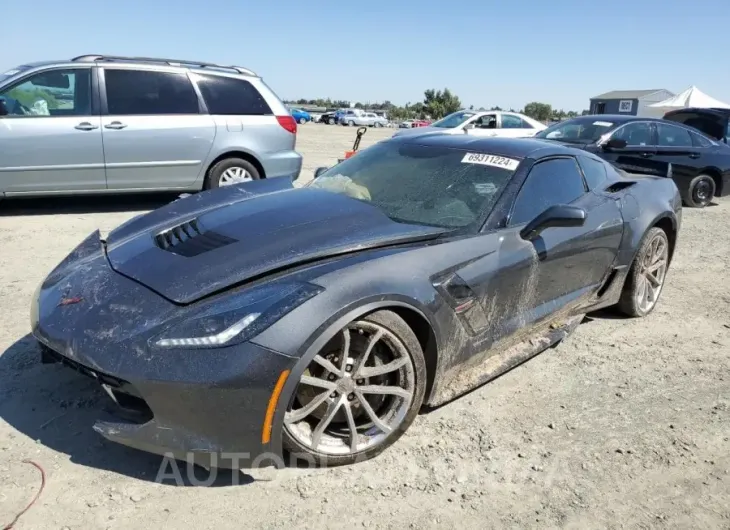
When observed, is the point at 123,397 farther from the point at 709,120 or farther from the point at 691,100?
the point at 691,100

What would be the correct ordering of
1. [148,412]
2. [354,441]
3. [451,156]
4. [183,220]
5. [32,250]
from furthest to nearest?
[32,250], [451,156], [183,220], [354,441], [148,412]

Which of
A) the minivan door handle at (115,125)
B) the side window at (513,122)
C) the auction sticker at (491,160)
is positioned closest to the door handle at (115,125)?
the minivan door handle at (115,125)

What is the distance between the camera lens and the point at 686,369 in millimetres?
3834


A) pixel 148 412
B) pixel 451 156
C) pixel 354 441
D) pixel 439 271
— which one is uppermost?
pixel 451 156

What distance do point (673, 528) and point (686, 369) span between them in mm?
1722

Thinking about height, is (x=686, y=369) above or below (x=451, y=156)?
below

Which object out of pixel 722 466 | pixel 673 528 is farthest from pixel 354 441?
pixel 722 466

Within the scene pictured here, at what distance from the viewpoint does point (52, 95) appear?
6652 millimetres

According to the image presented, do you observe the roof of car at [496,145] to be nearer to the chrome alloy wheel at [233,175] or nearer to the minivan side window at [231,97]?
the chrome alloy wheel at [233,175]

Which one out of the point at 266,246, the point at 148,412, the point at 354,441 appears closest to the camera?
the point at 148,412

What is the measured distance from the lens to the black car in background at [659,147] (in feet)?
29.8

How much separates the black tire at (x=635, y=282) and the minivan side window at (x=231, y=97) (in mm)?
4994

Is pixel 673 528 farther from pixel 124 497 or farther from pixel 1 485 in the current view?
pixel 1 485

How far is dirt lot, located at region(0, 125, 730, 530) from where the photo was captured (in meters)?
2.32
